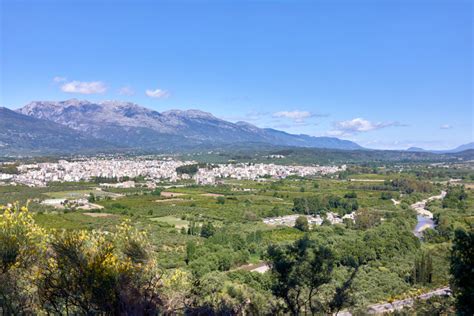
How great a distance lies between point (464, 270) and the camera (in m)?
7.28

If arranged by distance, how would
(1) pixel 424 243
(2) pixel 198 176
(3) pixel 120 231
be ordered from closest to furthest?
(3) pixel 120 231
(1) pixel 424 243
(2) pixel 198 176

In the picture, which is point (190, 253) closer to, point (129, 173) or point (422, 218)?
point (422, 218)

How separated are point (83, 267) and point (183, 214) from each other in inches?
1647

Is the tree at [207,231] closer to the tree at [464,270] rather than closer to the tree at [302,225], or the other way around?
the tree at [302,225]

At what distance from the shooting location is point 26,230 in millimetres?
7863

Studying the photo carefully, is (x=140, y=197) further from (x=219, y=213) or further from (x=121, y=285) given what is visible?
(x=121, y=285)

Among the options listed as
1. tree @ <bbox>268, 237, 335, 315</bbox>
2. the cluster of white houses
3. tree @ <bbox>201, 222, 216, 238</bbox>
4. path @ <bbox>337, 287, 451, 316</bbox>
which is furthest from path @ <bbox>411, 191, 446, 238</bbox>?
the cluster of white houses

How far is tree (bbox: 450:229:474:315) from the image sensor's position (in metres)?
7.09

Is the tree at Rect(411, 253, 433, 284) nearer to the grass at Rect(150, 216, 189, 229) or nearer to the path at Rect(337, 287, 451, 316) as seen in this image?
the path at Rect(337, 287, 451, 316)

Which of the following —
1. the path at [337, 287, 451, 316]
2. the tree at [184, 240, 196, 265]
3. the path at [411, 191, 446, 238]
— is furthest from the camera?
the path at [411, 191, 446, 238]

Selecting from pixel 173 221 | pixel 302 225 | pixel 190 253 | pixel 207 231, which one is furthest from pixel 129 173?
pixel 190 253

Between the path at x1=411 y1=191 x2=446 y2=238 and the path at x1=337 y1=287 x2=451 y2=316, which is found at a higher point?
the path at x1=337 y1=287 x2=451 y2=316

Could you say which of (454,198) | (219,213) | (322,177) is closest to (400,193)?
(454,198)

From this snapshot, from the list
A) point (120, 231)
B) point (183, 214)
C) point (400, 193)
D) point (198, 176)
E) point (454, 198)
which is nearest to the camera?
point (120, 231)
